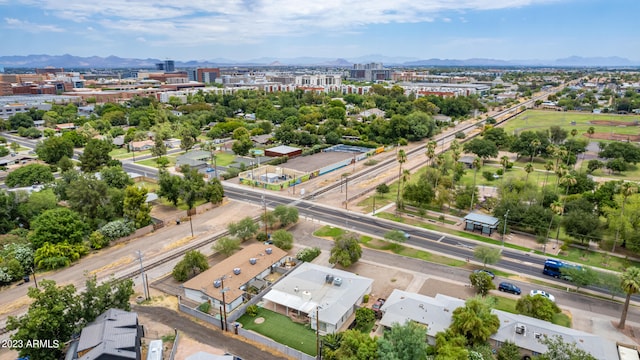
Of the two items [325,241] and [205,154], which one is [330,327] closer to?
[325,241]

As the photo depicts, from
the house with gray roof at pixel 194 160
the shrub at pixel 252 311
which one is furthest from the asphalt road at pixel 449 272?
the house with gray roof at pixel 194 160

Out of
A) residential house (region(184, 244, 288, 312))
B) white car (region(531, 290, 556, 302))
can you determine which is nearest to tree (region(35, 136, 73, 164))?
residential house (region(184, 244, 288, 312))

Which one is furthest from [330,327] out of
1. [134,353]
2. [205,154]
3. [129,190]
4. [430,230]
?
[205,154]

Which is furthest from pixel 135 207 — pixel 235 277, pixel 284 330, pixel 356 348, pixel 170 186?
pixel 356 348

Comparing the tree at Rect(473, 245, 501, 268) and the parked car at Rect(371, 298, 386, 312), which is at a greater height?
the tree at Rect(473, 245, 501, 268)

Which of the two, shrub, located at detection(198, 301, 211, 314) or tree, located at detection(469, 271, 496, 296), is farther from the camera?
tree, located at detection(469, 271, 496, 296)

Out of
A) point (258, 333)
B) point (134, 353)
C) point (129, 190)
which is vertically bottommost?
point (258, 333)

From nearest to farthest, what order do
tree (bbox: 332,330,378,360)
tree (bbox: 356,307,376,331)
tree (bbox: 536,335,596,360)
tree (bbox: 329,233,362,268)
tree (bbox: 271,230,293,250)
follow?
1. tree (bbox: 536,335,596,360)
2. tree (bbox: 332,330,378,360)
3. tree (bbox: 356,307,376,331)
4. tree (bbox: 329,233,362,268)
5. tree (bbox: 271,230,293,250)

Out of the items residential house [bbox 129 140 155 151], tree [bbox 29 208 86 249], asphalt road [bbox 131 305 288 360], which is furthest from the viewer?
residential house [bbox 129 140 155 151]

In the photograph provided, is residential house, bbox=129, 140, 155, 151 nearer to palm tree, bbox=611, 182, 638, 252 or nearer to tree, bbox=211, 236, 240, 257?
tree, bbox=211, 236, 240, 257
